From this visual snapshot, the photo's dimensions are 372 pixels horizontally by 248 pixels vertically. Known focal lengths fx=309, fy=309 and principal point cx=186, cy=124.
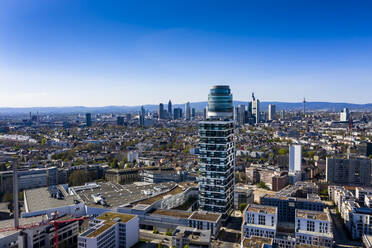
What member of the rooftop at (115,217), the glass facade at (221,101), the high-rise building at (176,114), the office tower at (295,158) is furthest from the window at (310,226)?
the high-rise building at (176,114)

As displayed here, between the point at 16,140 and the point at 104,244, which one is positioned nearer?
the point at 104,244

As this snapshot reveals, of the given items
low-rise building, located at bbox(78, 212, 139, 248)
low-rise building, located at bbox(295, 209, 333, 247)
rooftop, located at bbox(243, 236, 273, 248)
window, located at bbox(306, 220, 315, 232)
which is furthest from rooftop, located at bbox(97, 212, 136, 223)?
window, located at bbox(306, 220, 315, 232)

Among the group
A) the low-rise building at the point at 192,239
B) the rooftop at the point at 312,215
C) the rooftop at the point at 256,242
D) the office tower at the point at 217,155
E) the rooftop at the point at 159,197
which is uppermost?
the office tower at the point at 217,155

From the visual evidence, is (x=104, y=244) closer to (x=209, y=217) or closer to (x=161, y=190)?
(x=209, y=217)

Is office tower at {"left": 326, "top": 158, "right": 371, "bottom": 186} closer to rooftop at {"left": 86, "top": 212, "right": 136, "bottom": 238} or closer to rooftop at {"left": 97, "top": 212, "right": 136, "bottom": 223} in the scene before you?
rooftop at {"left": 97, "top": 212, "right": 136, "bottom": 223}

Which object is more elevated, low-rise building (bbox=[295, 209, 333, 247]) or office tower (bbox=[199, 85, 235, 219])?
office tower (bbox=[199, 85, 235, 219])

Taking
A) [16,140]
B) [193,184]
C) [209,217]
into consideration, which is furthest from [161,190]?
[16,140]

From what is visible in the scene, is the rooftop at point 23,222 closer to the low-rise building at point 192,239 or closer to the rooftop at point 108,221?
the rooftop at point 108,221
